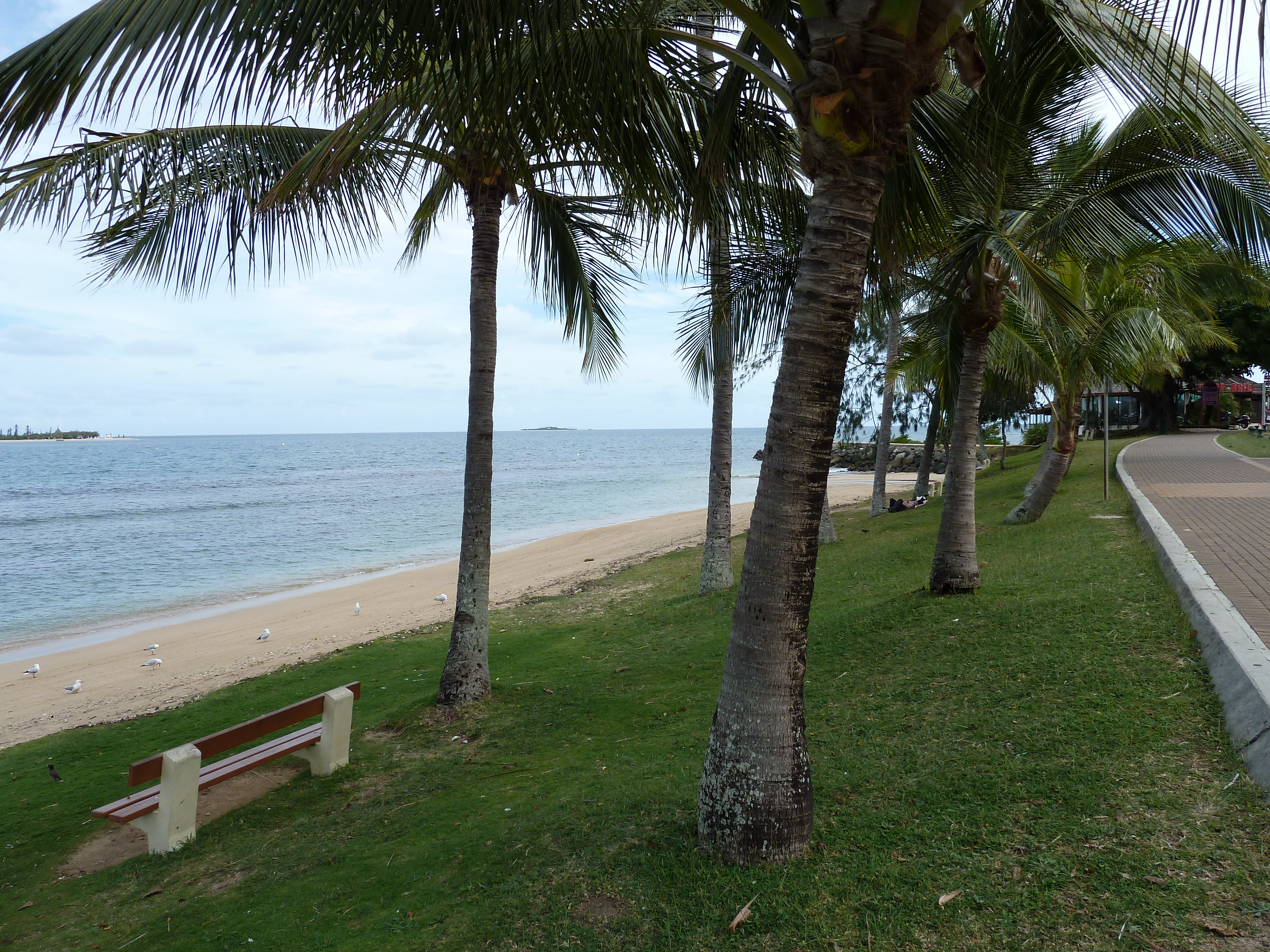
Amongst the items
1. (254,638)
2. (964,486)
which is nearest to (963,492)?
(964,486)

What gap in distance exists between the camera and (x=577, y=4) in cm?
320

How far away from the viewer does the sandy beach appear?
10.3 meters

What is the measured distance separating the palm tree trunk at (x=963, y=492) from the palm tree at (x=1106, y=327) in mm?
729

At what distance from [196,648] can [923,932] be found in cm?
1339

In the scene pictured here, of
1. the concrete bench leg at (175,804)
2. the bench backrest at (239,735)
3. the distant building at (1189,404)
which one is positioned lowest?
the concrete bench leg at (175,804)

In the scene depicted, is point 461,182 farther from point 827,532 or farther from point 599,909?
point 827,532

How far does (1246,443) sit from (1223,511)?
19232 mm

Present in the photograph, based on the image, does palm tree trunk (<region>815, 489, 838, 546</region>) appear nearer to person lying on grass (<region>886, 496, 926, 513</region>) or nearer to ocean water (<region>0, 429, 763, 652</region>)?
person lying on grass (<region>886, 496, 926, 513</region>)

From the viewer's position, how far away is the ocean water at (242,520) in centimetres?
1920

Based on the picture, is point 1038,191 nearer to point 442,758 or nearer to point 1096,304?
point 1096,304

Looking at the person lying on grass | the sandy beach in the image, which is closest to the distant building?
the person lying on grass

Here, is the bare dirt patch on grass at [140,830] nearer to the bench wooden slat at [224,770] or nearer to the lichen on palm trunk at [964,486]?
the bench wooden slat at [224,770]

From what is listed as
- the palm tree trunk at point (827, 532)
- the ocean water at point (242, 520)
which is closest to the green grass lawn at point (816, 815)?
the palm tree trunk at point (827, 532)

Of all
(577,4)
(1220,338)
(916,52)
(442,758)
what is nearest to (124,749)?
(442,758)
